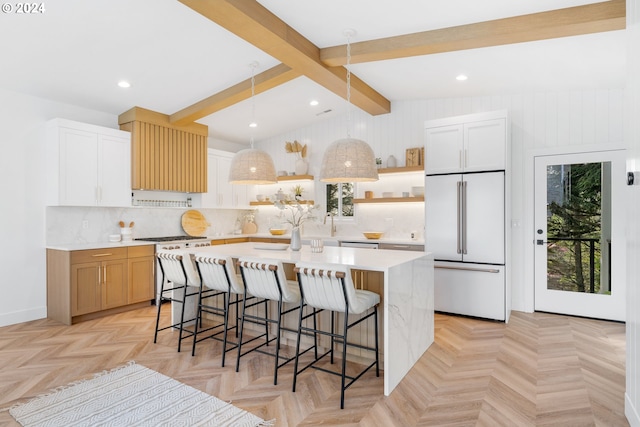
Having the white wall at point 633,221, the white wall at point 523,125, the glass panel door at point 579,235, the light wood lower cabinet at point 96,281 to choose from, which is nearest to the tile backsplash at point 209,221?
the light wood lower cabinet at point 96,281

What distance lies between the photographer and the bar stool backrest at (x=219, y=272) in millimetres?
3287

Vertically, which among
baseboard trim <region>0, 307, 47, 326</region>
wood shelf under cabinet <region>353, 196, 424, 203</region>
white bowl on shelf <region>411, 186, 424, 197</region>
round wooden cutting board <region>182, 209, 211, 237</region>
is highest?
white bowl on shelf <region>411, 186, 424, 197</region>

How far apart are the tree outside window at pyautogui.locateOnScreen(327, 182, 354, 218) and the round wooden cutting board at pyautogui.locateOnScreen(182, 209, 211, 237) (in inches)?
86.6

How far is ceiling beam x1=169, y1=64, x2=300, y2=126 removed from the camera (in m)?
4.42

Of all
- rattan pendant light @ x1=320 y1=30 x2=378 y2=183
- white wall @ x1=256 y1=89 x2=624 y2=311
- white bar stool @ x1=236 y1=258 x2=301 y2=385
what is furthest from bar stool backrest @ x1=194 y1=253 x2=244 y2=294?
white wall @ x1=256 y1=89 x2=624 y2=311

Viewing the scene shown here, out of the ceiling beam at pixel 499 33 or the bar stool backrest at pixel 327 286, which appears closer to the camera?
the bar stool backrest at pixel 327 286

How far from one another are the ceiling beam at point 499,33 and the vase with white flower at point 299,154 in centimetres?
291

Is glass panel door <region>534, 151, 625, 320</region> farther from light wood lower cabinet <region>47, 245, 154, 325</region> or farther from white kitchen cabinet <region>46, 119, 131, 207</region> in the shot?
white kitchen cabinet <region>46, 119, 131, 207</region>

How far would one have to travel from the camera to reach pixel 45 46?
11.8ft

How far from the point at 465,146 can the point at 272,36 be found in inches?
108

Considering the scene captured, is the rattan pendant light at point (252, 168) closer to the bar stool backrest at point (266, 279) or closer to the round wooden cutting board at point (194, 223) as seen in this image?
the bar stool backrest at point (266, 279)

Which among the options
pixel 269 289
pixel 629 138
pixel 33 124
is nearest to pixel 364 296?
pixel 269 289

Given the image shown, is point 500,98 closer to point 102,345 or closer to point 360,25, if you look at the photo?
point 360,25

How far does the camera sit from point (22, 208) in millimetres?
4508
